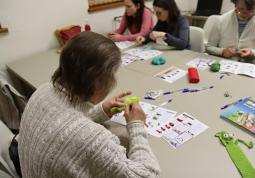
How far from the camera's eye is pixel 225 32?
2172 mm

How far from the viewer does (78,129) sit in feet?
2.48

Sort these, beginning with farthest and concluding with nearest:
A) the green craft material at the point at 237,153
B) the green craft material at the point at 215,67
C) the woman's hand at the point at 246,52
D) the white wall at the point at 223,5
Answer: the white wall at the point at 223,5
the woman's hand at the point at 246,52
the green craft material at the point at 215,67
the green craft material at the point at 237,153

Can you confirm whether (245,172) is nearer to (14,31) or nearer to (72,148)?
(72,148)

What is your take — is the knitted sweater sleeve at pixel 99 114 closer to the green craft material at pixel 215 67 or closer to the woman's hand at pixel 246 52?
the green craft material at pixel 215 67

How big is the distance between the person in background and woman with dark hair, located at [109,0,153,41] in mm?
705

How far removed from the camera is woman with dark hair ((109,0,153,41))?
2.57m

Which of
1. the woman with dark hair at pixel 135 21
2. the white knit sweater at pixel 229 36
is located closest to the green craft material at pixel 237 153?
the white knit sweater at pixel 229 36

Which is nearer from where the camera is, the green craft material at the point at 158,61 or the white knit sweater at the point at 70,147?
the white knit sweater at the point at 70,147

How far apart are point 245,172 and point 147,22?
2007mm

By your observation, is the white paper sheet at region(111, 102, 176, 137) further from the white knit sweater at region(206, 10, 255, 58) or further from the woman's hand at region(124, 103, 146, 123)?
the white knit sweater at region(206, 10, 255, 58)

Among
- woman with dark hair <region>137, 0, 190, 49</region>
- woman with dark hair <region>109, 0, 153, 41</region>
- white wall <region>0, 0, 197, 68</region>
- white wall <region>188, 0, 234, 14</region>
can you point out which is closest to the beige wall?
white wall <region>0, 0, 197, 68</region>

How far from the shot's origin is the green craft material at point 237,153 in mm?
934

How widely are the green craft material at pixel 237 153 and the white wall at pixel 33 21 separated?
6.81 ft

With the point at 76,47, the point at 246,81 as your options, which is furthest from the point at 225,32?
the point at 76,47
